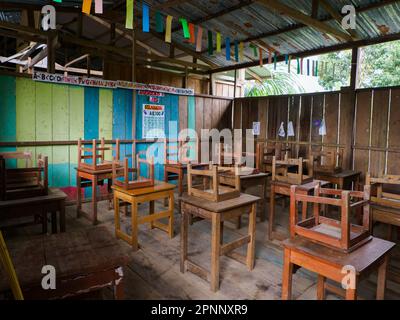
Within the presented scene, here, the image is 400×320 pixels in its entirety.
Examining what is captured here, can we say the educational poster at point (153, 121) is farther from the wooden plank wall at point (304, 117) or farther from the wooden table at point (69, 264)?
the wooden table at point (69, 264)

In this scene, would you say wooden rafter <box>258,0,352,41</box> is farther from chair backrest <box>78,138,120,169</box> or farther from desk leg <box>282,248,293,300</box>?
desk leg <box>282,248,293,300</box>

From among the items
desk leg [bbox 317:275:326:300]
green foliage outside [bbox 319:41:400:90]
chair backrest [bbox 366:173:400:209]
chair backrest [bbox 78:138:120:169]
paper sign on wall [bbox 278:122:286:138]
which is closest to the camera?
A: desk leg [bbox 317:275:326:300]

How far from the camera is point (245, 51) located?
6.89 meters

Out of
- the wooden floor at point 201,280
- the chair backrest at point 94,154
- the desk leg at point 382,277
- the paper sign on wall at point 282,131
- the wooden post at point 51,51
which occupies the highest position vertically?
the wooden post at point 51,51

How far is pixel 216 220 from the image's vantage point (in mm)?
2529

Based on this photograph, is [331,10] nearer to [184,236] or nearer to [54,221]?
[184,236]

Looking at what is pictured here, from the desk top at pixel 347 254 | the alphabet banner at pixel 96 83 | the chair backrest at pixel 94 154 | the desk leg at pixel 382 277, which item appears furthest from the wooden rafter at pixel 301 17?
the desk leg at pixel 382 277

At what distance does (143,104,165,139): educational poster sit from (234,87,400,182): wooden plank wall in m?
2.46

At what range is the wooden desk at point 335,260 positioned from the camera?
1.70 metres

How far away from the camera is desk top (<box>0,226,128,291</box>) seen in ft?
5.47

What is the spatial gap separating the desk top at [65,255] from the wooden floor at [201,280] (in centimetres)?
51

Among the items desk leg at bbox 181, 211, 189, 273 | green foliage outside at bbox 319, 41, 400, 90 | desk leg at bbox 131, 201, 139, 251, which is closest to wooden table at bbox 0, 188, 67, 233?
desk leg at bbox 131, 201, 139, 251

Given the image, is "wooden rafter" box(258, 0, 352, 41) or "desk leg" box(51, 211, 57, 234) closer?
"desk leg" box(51, 211, 57, 234)

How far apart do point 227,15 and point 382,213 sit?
4286 millimetres
